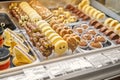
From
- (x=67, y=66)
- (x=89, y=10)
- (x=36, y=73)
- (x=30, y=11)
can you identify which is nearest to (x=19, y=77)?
(x=36, y=73)

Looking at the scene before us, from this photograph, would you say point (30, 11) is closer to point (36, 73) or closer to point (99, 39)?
point (99, 39)

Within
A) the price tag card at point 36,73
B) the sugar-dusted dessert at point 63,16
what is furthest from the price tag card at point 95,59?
the sugar-dusted dessert at point 63,16

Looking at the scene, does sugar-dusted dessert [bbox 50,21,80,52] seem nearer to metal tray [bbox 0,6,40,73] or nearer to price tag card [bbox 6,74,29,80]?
metal tray [bbox 0,6,40,73]

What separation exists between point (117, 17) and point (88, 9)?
8.2 inches

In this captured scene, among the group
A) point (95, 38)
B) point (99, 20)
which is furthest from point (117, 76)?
point (99, 20)

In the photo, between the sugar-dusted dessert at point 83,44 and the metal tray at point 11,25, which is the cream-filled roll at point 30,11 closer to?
Answer: the metal tray at point 11,25

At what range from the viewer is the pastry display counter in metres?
1.02

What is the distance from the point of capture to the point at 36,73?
974 millimetres

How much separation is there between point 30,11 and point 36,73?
0.64 meters

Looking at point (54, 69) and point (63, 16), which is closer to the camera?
point (54, 69)

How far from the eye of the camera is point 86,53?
1.15 meters

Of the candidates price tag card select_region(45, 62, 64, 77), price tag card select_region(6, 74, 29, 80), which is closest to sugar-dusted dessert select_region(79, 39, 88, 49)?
price tag card select_region(45, 62, 64, 77)

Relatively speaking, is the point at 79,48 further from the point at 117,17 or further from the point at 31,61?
the point at 117,17

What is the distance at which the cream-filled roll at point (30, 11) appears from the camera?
55.8 inches
